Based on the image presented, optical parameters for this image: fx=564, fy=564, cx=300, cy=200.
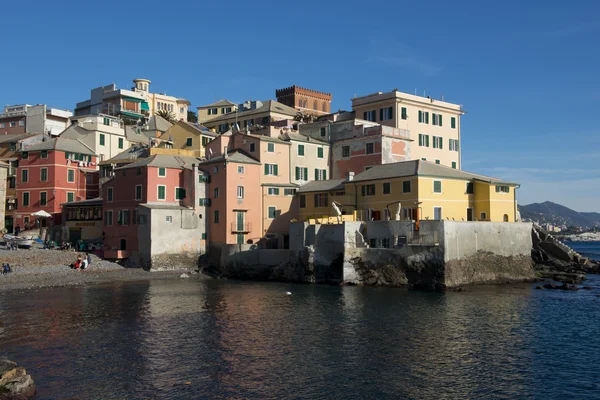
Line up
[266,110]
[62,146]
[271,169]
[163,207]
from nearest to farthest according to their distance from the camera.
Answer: [163,207] < [271,169] < [62,146] < [266,110]

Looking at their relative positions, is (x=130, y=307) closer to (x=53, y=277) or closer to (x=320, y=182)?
(x=53, y=277)

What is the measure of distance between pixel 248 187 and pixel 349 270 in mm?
18772

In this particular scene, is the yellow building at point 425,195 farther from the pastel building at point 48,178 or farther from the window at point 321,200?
the pastel building at point 48,178

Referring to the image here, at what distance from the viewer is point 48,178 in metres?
79.4

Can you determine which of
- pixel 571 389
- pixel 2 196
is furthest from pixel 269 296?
pixel 2 196

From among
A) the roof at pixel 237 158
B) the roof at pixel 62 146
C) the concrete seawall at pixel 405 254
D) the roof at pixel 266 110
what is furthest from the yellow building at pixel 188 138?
the concrete seawall at pixel 405 254

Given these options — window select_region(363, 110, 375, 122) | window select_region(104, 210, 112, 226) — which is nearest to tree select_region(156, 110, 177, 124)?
window select_region(104, 210, 112, 226)

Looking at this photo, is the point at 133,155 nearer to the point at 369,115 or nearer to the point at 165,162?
the point at 165,162

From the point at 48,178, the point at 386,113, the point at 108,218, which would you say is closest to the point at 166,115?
the point at 48,178

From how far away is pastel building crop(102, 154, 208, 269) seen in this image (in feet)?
217

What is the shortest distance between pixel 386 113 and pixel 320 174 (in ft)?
42.0

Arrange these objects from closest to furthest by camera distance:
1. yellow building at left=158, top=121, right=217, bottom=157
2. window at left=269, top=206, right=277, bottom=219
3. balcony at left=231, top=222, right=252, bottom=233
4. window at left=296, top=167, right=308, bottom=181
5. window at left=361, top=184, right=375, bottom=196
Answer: window at left=361, top=184, right=375, bottom=196 → balcony at left=231, top=222, right=252, bottom=233 → window at left=269, top=206, right=277, bottom=219 → window at left=296, top=167, right=308, bottom=181 → yellow building at left=158, top=121, right=217, bottom=157

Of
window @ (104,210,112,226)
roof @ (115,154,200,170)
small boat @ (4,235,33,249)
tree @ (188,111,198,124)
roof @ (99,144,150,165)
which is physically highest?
tree @ (188,111,198,124)

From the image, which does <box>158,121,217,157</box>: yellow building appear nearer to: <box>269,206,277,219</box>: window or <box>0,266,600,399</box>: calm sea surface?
<box>269,206,277,219</box>: window
